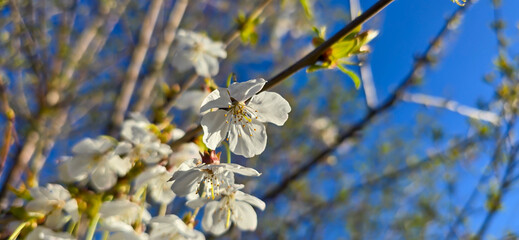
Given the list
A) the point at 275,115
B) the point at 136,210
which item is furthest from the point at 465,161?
the point at 136,210

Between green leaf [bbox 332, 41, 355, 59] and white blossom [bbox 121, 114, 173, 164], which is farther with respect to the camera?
white blossom [bbox 121, 114, 173, 164]

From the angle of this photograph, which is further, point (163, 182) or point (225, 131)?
point (163, 182)

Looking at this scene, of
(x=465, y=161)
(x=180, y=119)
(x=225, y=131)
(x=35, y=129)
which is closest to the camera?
(x=225, y=131)

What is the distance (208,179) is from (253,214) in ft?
0.63

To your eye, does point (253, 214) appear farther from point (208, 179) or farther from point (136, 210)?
point (136, 210)

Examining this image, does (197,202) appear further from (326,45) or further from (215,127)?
(326,45)

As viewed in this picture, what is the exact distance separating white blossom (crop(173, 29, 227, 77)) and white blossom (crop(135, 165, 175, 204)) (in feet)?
1.91

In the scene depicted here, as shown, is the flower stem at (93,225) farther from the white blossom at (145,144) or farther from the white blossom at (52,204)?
the white blossom at (145,144)

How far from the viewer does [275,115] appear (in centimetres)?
88

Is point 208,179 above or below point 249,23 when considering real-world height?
below

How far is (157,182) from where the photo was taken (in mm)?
985

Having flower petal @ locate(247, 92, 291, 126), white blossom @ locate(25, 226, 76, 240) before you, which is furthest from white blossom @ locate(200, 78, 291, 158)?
white blossom @ locate(25, 226, 76, 240)

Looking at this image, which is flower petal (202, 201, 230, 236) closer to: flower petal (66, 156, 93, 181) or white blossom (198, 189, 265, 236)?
white blossom (198, 189, 265, 236)

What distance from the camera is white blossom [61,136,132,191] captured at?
95cm
